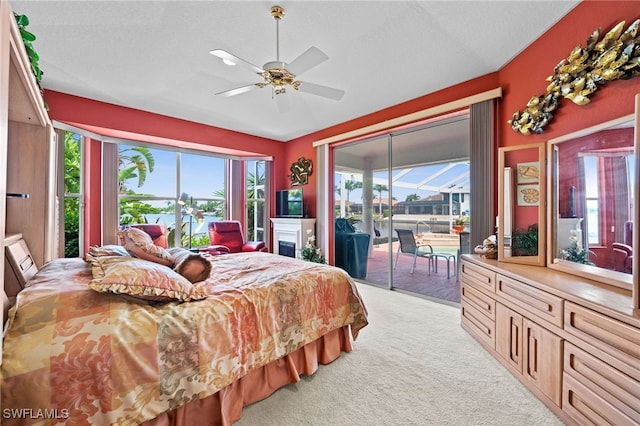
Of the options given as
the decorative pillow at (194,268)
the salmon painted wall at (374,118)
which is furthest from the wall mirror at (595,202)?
the decorative pillow at (194,268)

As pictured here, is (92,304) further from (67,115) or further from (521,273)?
(67,115)

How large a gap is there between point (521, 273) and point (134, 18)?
3597 mm

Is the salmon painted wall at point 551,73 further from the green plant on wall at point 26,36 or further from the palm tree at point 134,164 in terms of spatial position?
the palm tree at point 134,164

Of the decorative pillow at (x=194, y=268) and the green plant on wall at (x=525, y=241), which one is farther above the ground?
the green plant on wall at (x=525, y=241)

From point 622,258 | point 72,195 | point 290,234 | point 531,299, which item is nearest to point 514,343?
point 531,299

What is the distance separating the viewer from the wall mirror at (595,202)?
1.60 metres

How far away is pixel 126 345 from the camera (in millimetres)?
1195

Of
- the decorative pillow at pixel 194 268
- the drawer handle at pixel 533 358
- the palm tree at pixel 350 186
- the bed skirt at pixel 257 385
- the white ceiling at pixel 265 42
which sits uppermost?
the white ceiling at pixel 265 42

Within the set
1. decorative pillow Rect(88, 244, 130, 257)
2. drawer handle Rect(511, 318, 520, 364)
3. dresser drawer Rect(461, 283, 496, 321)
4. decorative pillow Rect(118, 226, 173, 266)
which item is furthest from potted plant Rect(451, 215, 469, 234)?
decorative pillow Rect(88, 244, 130, 257)

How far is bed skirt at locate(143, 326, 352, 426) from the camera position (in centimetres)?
141

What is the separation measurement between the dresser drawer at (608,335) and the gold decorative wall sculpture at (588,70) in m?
1.45

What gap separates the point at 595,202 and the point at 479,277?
978 mm

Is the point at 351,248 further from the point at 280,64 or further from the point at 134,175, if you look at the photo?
the point at 134,175

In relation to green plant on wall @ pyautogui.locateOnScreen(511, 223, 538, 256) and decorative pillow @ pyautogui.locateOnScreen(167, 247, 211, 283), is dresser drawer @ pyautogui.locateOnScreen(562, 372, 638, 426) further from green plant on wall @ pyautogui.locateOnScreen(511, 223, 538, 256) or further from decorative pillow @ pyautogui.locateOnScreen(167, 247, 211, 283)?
decorative pillow @ pyautogui.locateOnScreen(167, 247, 211, 283)
